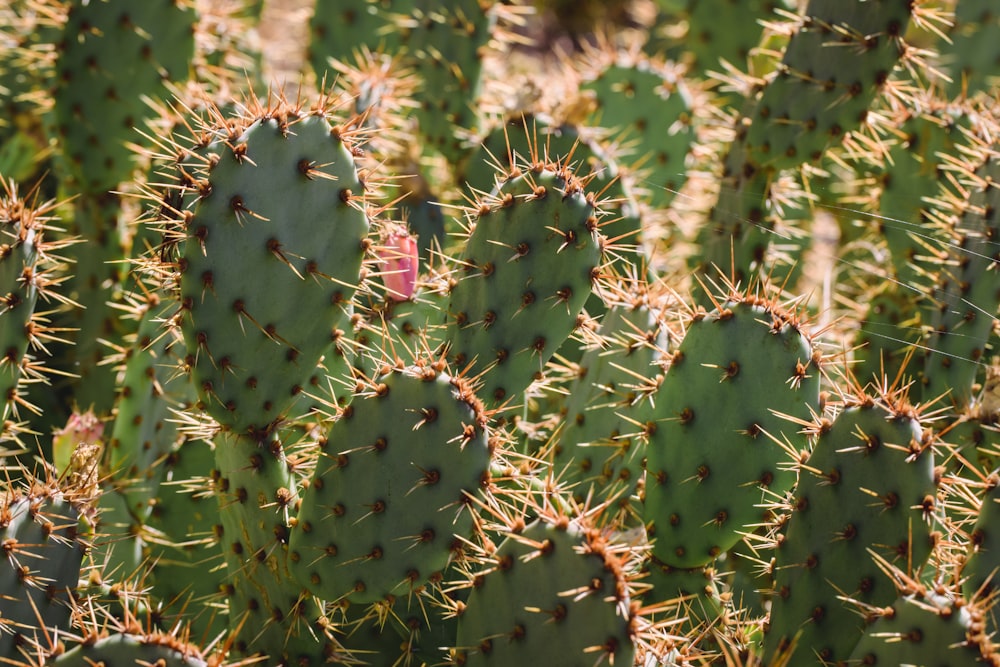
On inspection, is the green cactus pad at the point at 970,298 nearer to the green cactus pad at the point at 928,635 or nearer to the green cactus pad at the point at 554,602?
the green cactus pad at the point at 928,635

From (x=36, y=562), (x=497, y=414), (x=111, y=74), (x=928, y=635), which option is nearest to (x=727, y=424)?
(x=497, y=414)

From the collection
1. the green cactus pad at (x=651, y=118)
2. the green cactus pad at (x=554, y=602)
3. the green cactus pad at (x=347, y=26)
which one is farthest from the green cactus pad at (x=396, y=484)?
the green cactus pad at (x=347, y=26)

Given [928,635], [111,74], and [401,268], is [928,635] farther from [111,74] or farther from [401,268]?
[111,74]

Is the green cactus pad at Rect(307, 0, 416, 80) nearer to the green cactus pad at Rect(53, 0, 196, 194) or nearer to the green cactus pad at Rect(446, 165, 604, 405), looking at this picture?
the green cactus pad at Rect(53, 0, 196, 194)

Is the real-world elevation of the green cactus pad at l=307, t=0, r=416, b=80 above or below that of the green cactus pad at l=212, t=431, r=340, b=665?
above

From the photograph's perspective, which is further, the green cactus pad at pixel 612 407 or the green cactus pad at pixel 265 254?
the green cactus pad at pixel 612 407

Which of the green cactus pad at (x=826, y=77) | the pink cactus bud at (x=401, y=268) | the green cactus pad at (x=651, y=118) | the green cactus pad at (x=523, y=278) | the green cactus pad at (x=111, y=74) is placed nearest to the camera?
the green cactus pad at (x=523, y=278)

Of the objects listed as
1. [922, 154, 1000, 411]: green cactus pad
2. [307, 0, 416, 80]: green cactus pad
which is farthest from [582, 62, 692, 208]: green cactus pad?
[922, 154, 1000, 411]: green cactus pad
